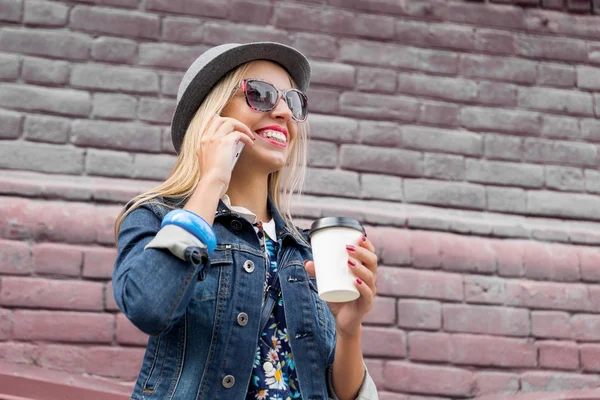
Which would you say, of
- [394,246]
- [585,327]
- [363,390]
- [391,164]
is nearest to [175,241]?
[363,390]

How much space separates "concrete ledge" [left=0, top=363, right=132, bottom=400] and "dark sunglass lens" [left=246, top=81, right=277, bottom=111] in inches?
49.5

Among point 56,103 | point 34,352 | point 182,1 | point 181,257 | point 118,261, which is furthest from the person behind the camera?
point 182,1

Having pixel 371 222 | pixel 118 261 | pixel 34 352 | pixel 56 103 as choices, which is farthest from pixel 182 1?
pixel 118 261

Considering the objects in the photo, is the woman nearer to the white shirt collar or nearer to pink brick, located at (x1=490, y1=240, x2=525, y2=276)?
the white shirt collar

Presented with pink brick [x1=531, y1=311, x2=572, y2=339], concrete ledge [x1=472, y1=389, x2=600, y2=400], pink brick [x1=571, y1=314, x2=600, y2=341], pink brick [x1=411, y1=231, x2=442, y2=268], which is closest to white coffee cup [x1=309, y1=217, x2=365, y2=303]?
pink brick [x1=411, y1=231, x2=442, y2=268]

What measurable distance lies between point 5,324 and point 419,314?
1.53m

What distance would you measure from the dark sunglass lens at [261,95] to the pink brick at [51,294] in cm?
120

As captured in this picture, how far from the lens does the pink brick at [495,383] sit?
2.78m

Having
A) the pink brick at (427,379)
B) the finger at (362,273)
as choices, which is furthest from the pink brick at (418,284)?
the finger at (362,273)

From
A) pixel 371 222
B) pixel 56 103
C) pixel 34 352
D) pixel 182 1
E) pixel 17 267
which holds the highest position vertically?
pixel 182 1

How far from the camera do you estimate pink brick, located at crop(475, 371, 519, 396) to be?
9.11 ft

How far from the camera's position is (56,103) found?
111 inches

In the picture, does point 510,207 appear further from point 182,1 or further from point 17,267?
point 17,267

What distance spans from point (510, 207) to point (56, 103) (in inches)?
74.9
